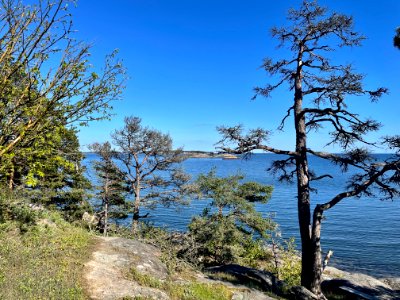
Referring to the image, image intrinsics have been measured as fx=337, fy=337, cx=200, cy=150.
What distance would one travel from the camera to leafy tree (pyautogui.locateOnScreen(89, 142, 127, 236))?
28.2 metres

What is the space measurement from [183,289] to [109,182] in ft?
68.6

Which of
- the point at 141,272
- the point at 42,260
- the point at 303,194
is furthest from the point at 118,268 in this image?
the point at 303,194

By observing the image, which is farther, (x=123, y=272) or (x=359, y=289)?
(x=359, y=289)

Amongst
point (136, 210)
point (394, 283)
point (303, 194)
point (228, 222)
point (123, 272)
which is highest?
point (303, 194)

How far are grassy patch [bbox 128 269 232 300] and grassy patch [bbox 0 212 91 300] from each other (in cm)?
155

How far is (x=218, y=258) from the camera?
2520cm

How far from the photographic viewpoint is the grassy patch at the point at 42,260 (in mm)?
6945

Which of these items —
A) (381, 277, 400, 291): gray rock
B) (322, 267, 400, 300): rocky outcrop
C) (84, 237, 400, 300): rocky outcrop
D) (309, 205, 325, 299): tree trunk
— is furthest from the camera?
(381, 277, 400, 291): gray rock

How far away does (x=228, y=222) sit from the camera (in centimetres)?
2414

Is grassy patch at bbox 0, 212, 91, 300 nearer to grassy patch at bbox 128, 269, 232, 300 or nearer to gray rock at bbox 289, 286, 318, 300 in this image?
grassy patch at bbox 128, 269, 232, 300

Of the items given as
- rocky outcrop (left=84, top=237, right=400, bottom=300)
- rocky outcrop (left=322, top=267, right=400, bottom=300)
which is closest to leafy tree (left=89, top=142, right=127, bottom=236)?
rocky outcrop (left=84, top=237, right=400, bottom=300)

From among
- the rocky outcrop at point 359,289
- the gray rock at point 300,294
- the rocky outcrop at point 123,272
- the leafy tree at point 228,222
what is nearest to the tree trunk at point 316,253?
the gray rock at point 300,294

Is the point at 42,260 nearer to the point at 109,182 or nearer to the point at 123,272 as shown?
the point at 123,272

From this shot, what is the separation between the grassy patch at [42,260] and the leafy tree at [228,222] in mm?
13720
